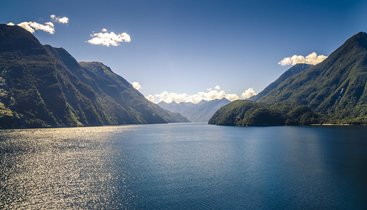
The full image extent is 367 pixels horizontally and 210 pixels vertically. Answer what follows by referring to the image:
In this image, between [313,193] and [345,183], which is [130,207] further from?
[345,183]

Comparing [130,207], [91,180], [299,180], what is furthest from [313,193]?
[91,180]

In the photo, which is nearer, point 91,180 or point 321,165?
point 91,180

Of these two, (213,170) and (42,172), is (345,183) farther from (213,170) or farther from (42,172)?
(42,172)

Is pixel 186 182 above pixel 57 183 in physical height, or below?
above

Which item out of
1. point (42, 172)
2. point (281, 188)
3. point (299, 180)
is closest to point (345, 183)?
point (299, 180)

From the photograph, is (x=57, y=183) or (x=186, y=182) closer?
(x=57, y=183)

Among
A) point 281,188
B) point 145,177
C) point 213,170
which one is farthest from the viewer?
point 213,170

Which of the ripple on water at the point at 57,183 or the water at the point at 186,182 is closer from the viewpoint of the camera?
the water at the point at 186,182

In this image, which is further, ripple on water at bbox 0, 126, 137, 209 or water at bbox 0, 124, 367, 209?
ripple on water at bbox 0, 126, 137, 209

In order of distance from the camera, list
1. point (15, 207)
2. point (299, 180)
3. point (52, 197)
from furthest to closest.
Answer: point (299, 180), point (52, 197), point (15, 207)
